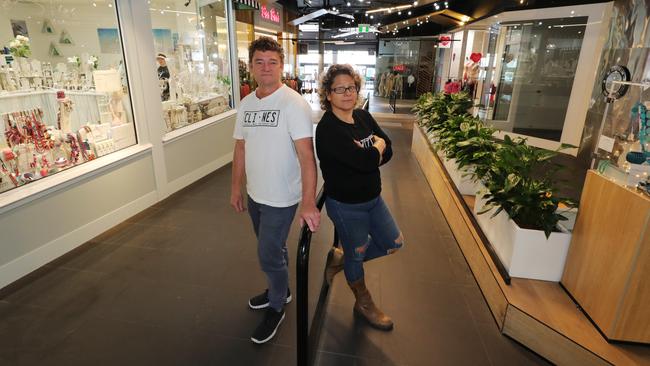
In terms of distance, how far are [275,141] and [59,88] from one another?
2.55 metres

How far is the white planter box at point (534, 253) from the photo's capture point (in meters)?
2.16

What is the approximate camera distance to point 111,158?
343 cm

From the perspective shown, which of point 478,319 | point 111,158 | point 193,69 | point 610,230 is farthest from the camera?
point 193,69

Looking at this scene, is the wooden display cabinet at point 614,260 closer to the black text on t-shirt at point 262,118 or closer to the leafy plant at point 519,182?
the leafy plant at point 519,182

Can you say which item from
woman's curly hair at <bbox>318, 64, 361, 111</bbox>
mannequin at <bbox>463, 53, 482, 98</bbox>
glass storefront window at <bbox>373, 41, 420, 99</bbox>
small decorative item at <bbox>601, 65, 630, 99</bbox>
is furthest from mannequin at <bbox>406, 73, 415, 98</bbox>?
woman's curly hair at <bbox>318, 64, 361, 111</bbox>

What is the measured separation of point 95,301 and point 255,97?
1695 millimetres

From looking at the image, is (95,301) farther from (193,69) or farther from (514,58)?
(514,58)

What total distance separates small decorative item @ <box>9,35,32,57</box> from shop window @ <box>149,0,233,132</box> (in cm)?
115

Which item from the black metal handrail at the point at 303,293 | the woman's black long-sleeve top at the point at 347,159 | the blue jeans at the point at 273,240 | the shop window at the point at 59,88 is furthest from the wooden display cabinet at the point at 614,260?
the shop window at the point at 59,88

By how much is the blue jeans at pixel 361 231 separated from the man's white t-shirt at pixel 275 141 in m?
0.25

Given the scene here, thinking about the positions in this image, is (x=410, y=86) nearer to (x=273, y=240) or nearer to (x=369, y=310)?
(x=369, y=310)

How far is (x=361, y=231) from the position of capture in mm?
1923

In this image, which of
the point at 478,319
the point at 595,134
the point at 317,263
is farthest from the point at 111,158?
the point at 595,134

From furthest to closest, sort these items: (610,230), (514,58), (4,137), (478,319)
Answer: (514,58) → (4,137) → (478,319) → (610,230)
